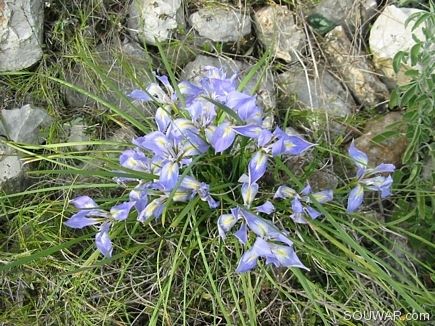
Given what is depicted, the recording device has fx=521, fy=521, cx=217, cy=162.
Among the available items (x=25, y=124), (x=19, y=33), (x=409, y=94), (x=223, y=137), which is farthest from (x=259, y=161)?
(x=19, y=33)

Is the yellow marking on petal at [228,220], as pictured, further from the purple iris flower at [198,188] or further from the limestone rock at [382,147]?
the limestone rock at [382,147]

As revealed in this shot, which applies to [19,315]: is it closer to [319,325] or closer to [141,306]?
[141,306]

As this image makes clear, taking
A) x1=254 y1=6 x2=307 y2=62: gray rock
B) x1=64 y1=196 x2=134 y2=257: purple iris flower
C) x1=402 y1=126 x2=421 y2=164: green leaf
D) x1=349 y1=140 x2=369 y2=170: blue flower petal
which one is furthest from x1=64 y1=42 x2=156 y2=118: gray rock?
x1=402 y1=126 x2=421 y2=164: green leaf

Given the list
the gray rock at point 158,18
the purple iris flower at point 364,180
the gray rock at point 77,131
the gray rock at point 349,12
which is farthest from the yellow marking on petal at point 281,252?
the gray rock at point 349,12

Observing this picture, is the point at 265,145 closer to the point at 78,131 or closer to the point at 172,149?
the point at 172,149

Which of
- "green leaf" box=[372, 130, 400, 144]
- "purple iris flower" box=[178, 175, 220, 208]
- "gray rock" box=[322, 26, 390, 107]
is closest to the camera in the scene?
"purple iris flower" box=[178, 175, 220, 208]

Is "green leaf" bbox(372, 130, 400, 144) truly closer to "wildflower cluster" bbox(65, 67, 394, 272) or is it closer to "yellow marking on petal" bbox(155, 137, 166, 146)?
"wildflower cluster" bbox(65, 67, 394, 272)
